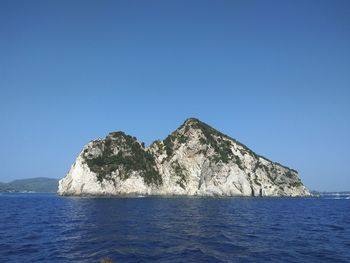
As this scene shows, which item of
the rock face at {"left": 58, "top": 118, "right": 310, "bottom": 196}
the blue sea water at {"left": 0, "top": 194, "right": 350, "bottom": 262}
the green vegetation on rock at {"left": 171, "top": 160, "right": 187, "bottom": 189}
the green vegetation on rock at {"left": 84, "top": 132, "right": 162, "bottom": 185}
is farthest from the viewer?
the green vegetation on rock at {"left": 171, "top": 160, "right": 187, "bottom": 189}

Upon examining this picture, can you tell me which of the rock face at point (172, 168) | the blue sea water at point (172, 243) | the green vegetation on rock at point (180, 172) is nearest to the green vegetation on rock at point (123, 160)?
the rock face at point (172, 168)

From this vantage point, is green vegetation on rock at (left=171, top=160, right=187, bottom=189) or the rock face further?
green vegetation on rock at (left=171, top=160, right=187, bottom=189)

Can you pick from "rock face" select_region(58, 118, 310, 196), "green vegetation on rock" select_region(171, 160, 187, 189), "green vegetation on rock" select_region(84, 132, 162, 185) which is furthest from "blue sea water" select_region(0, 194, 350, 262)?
"green vegetation on rock" select_region(171, 160, 187, 189)

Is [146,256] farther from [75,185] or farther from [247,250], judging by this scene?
[75,185]

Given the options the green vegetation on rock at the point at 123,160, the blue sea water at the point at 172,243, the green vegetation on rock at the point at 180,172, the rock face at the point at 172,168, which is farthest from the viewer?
the green vegetation on rock at the point at 180,172

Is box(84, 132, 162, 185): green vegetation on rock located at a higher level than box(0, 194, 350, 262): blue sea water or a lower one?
higher

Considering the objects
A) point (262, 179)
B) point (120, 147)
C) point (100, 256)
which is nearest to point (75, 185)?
point (120, 147)

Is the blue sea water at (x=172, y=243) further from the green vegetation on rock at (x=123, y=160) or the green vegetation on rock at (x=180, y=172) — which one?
the green vegetation on rock at (x=180, y=172)

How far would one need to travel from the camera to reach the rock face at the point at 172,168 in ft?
522

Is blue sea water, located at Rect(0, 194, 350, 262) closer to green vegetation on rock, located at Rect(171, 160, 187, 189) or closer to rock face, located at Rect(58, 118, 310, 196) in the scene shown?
rock face, located at Rect(58, 118, 310, 196)

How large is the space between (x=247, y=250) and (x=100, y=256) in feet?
40.2

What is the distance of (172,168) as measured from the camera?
178 meters

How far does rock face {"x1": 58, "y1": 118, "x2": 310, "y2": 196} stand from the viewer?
522 ft

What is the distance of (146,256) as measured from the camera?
2847cm
